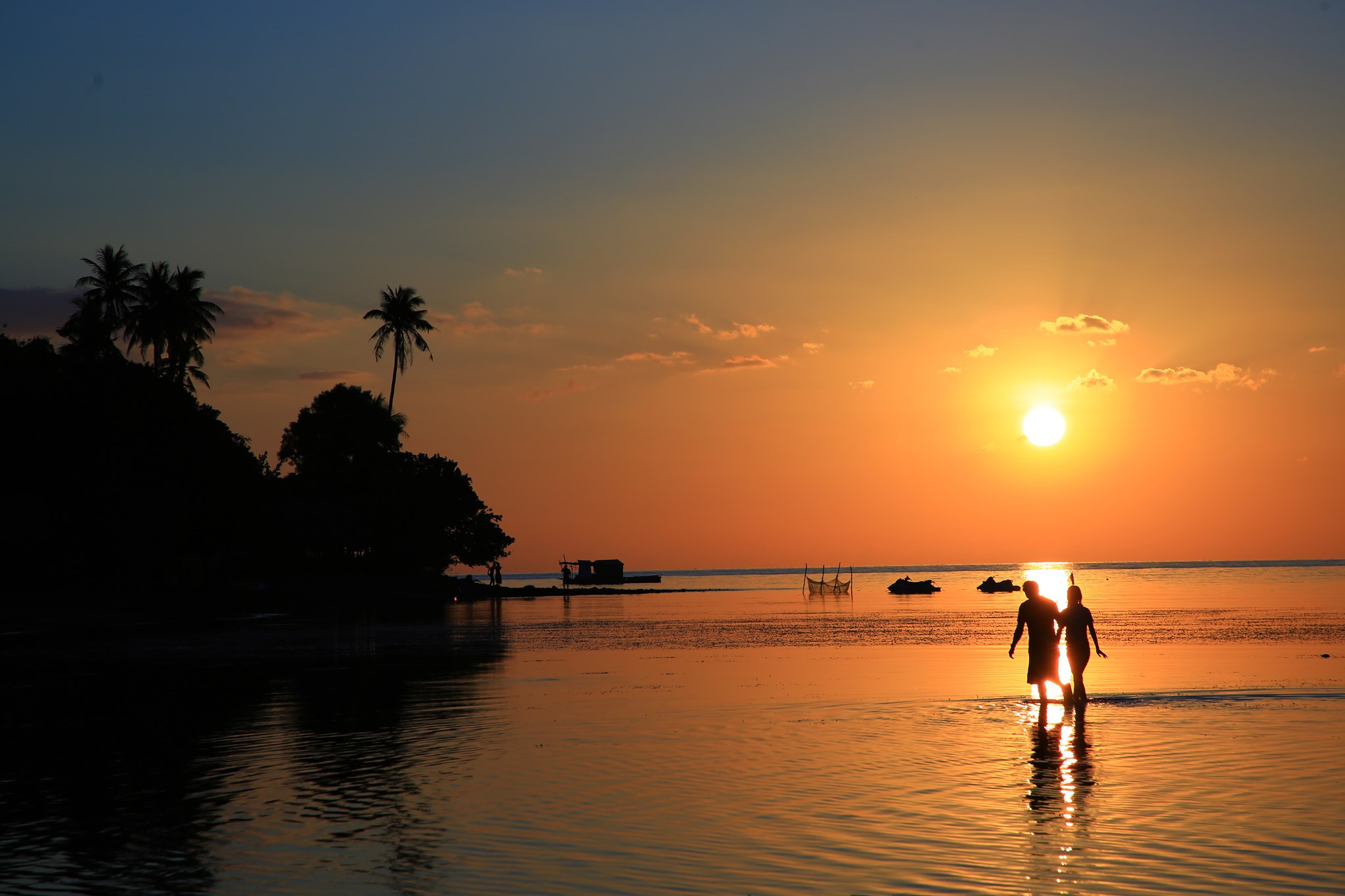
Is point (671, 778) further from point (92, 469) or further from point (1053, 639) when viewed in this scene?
point (92, 469)

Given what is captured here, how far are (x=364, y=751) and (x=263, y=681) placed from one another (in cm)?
1213

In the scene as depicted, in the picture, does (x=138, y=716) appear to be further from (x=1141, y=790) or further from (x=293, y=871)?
(x=1141, y=790)

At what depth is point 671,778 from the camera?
13.9 m

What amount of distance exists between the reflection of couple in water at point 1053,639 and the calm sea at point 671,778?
615mm

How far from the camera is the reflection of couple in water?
19.9 metres

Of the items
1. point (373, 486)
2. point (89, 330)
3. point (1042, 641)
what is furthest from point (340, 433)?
point (1042, 641)

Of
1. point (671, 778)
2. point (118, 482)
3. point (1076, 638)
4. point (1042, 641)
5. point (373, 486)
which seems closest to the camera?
point (671, 778)

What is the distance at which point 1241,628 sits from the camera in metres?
46.2

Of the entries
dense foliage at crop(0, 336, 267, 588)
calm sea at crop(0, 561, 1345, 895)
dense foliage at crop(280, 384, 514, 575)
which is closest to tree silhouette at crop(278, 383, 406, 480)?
dense foliage at crop(280, 384, 514, 575)

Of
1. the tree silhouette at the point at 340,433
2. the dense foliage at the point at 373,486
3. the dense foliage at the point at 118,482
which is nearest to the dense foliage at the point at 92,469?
the dense foliage at the point at 118,482

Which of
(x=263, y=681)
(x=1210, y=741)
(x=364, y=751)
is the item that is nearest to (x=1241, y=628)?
(x=1210, y=741)

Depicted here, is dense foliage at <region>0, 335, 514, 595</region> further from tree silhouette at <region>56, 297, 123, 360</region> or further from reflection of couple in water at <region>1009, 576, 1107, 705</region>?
reflection of couple in water at <region>1009, 576, 1107, 705</region>

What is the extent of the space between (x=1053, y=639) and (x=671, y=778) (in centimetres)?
917

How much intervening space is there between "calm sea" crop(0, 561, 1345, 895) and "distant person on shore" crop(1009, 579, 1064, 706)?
2.34ft
